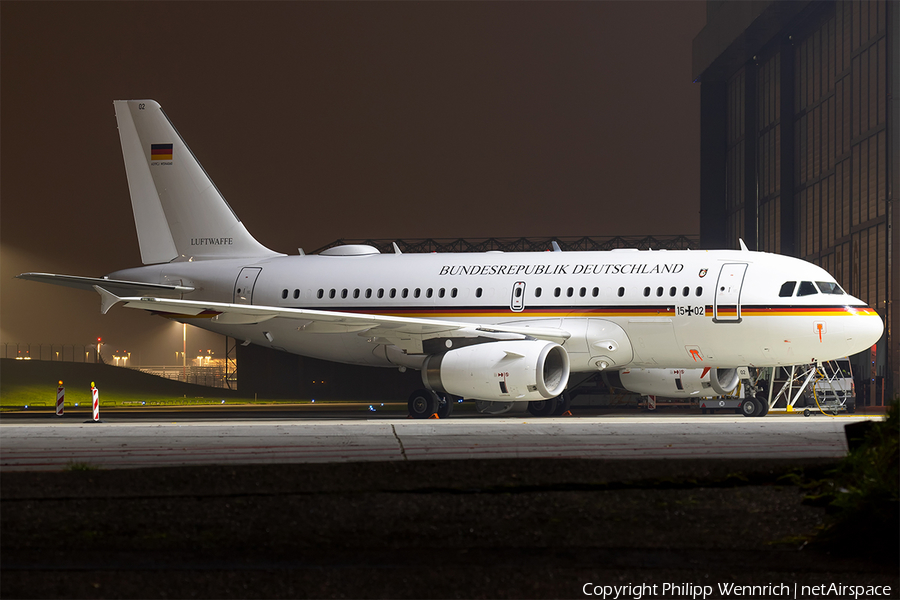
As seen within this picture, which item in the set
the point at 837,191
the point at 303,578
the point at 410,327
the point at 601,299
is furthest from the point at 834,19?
the point at 303,578

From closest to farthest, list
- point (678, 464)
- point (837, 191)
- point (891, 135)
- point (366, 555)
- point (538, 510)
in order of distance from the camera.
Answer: point (366, 555) < point (538, 510) < point (678, 464) < point (891, 135) < point (837, 191)

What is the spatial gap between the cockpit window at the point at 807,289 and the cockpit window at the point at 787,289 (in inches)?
5.8

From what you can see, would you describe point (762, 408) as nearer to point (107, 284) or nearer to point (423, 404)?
point (423, 404)

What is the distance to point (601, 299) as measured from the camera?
70.4 ft

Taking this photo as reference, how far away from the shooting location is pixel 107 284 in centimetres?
2444

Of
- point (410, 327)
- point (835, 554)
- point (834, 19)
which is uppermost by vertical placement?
point (834, 19)

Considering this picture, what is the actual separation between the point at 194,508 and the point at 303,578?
187cm

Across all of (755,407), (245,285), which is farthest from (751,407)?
(245,285)

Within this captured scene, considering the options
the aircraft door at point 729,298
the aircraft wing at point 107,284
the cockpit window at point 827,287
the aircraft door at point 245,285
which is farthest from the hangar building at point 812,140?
the aircraft wing at point 107,284

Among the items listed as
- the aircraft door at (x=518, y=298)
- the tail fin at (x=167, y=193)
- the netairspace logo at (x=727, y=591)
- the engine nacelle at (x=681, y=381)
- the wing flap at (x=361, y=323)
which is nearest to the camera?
the netairspace logo at (x=727, y=591)

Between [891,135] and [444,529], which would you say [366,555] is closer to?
[444,529]

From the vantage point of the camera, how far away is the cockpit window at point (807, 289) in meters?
20.0

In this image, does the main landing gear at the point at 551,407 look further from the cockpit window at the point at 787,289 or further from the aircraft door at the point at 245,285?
the aircraft door at the point at 245,285

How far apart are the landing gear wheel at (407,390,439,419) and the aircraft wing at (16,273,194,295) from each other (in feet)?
25.9
